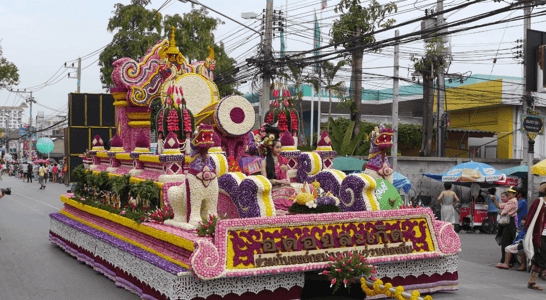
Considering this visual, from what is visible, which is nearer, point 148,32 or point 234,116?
point 234,116

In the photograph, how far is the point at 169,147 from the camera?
843 centimetres

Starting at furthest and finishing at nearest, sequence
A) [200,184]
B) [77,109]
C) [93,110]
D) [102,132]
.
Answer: [102,132] → [93,110] → [77,109] → [200,184]

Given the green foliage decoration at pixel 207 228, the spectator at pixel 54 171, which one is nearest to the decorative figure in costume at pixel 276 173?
the green foliage decoration at pixel 207 228

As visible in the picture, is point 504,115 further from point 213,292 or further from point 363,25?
point 213,292

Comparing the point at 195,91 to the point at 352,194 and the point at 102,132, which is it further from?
the point at 102,132

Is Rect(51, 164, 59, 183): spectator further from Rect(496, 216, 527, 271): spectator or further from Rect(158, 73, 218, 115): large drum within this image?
Rect(496, 216, 527, 271): spectator

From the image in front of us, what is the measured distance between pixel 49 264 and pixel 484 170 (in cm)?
1262

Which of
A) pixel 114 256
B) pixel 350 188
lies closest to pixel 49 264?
pixel 114 256

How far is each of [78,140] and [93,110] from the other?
1090mm

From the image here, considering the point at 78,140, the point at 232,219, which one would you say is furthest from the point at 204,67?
the point at 78,140

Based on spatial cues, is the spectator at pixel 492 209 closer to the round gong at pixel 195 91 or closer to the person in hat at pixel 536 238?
the person in hat at pixel 536 238

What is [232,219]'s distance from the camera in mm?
6316

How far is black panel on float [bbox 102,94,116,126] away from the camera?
632 inches

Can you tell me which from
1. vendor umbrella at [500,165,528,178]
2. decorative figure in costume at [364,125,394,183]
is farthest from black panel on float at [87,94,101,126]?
vendor umbrella at [500,165,528,178]
